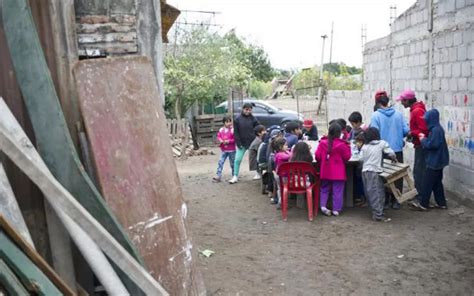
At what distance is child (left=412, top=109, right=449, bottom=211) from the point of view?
6.77 meters

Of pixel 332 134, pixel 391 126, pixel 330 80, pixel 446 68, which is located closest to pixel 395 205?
pixel 391 126

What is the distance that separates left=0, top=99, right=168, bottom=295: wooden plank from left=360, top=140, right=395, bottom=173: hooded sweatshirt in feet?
14.3

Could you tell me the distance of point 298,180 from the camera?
270 inches

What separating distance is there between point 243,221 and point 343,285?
2.55m

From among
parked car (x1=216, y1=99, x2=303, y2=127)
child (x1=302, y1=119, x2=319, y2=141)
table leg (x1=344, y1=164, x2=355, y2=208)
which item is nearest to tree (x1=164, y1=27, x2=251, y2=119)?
parked car (x1=216, y1=99, x2=303, y2=127)

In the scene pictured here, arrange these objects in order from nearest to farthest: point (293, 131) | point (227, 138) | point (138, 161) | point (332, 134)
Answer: point (138, 161)
point (332, 134)
point (293, 131)
point (227, 138)

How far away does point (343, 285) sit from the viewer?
4.64m

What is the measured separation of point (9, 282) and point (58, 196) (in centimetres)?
52

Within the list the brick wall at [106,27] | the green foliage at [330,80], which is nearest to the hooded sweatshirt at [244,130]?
the brick wall at [106,27]

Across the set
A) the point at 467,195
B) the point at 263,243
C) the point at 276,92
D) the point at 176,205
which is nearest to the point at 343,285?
the point at 263,243

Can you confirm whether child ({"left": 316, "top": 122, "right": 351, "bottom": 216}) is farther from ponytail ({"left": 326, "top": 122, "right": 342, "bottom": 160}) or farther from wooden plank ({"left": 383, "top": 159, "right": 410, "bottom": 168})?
wooden plank ({"left": 383, "top": 159, "right": 410, "bottom": 168})

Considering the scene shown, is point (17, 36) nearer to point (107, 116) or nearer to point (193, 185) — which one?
point (107, 116)

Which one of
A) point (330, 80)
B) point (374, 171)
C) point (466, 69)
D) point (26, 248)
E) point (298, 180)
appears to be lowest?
point (298, 180)

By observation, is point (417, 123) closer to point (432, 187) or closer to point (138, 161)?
point (432, 187)
